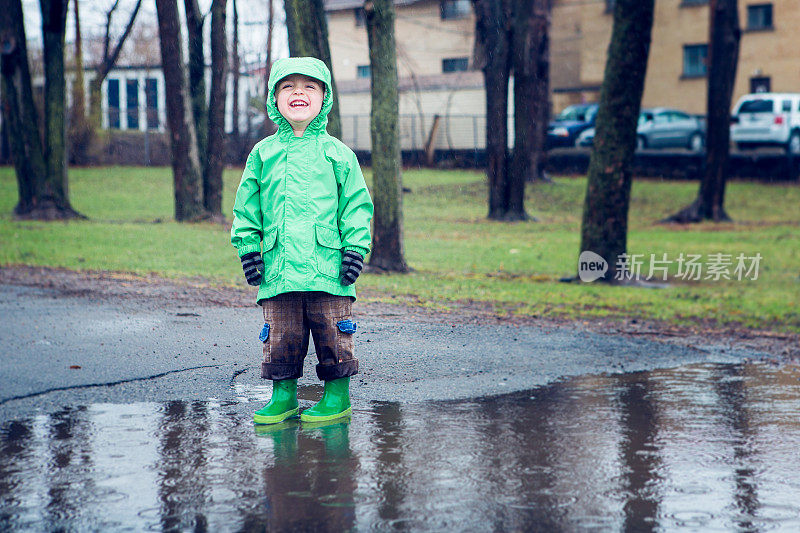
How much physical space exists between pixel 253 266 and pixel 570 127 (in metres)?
31.2

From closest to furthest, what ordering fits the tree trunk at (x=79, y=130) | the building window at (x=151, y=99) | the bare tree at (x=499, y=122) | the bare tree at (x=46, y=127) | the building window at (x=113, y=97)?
1. the bare tree at (x=46, y=127)
2. the bare tree at (x=499, y=122)
3. the tree trunk at (x=79, y=130)
4. the building window at (x=151, y=99)
5. the building window at (x=113, y=97)

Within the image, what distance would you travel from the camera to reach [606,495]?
3895 mm

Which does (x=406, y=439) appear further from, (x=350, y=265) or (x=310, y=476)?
(x=350, y=265)

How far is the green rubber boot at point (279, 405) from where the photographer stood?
495cm

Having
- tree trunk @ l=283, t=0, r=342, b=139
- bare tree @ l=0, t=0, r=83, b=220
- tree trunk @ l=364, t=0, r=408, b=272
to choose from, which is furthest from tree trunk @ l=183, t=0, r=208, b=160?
tree trunk @ l=364, t=0, r=408, b=272

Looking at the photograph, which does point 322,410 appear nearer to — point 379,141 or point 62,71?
point 379,141

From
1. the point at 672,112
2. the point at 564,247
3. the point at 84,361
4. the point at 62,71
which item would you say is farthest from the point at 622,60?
the point at 672,112

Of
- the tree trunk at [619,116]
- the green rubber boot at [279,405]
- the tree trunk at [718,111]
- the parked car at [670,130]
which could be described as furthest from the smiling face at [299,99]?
the parked car at [670,130]

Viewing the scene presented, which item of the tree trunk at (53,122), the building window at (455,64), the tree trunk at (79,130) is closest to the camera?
the tree trunk at (53,122)

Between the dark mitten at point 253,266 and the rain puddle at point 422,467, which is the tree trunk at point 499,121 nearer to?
the rain puddle at point 422,467

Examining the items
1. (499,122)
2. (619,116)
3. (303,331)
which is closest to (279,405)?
(303,331)

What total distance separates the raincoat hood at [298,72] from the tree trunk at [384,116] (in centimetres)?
738

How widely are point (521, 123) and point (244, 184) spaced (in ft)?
60.0

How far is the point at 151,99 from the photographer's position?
46.2 m
